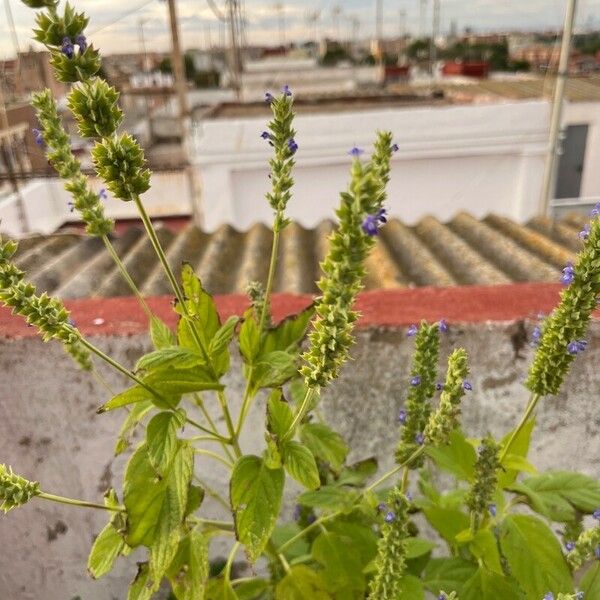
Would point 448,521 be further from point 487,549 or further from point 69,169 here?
point 69,169

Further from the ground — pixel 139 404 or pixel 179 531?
pixel 139 404

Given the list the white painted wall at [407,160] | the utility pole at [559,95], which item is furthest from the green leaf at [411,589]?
the white painted wall at [407,160]

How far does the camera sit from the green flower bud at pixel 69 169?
1.12m

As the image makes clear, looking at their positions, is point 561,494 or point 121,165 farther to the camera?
point 561,494

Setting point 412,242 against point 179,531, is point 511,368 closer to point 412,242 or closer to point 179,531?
point 179,531

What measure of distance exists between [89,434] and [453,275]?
1839mm

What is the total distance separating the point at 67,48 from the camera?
0.75 metres

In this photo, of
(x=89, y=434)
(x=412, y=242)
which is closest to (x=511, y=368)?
(x=89, y=434)

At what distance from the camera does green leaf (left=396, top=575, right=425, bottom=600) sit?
4.29ft

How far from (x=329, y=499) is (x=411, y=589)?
261 mm

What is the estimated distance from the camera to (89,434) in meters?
1.91

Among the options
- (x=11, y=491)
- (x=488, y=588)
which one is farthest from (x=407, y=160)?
(x=11, y=491)

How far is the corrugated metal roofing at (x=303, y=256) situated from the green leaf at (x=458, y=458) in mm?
1400

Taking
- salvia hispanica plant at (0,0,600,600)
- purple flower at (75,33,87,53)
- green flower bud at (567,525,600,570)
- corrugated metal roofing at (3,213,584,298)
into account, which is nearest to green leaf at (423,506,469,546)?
salvia hispanica plant at (0,0,600,600)
